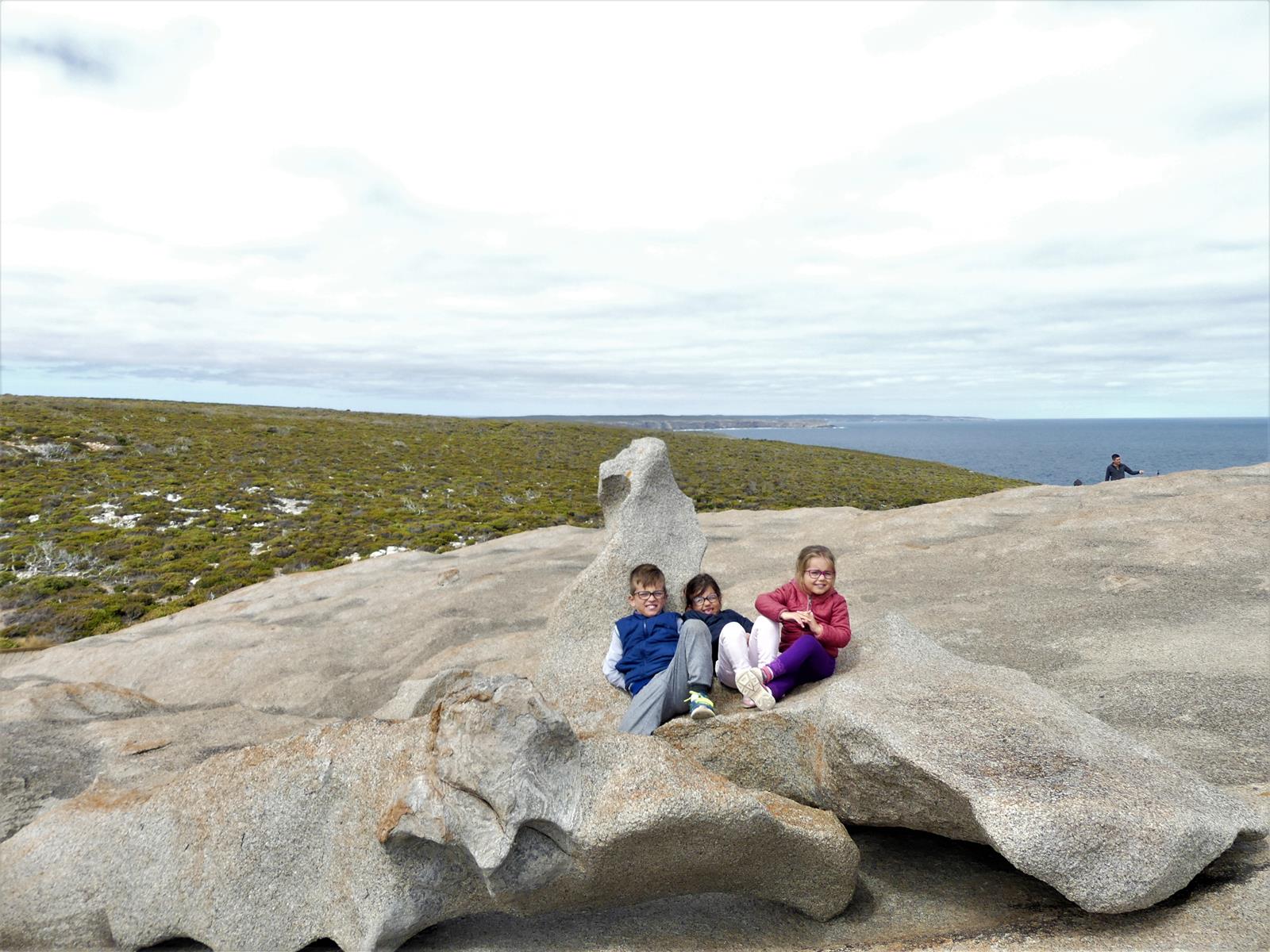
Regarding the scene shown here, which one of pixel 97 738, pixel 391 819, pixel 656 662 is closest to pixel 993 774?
pixel 656 662

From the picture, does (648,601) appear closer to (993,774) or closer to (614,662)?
(614,662)

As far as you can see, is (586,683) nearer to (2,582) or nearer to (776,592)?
(776,592)

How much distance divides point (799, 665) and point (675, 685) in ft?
4.46

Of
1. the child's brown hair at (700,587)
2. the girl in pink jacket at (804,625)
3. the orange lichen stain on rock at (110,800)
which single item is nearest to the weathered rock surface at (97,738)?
the orange lichen stain on rock at (110,800)

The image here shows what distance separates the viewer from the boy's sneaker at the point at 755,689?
23.2 feet

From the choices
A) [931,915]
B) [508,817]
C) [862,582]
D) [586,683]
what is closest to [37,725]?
[586,683]

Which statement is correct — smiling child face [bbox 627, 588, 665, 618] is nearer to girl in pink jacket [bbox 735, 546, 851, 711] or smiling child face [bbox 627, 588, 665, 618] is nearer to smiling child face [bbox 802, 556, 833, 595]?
girl in pink jacket [bbox 735, 546, 851, 711]

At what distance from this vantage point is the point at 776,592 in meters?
8.21

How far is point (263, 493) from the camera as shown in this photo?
38.2 meters

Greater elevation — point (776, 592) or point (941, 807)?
point (776, 592)

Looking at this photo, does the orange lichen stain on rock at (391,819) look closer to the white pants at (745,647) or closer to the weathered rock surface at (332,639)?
the white pants at (745,647)

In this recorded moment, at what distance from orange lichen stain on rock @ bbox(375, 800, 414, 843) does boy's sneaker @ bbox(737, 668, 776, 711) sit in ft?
11.3

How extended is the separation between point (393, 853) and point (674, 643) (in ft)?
12.4

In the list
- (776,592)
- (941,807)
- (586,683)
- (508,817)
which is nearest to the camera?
(508,817)
